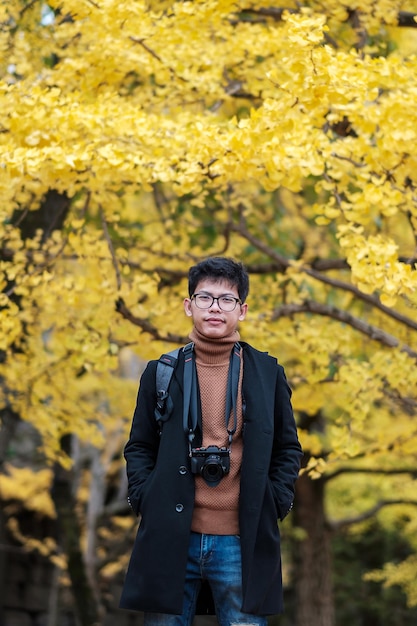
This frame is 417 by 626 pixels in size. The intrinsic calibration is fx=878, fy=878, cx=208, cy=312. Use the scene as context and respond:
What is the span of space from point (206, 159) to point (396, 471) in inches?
299

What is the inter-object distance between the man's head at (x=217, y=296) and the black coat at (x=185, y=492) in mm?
150

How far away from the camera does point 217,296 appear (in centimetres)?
309

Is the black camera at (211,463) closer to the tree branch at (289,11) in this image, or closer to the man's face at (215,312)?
the man's face at (215,312)

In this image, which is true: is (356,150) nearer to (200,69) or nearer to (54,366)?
(200,69)

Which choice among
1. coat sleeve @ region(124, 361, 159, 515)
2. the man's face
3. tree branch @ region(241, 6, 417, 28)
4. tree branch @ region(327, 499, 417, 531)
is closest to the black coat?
coat sleeve @ region(124, 361, 159, 515)

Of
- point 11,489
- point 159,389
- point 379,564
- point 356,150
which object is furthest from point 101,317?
Answer: point 379,564

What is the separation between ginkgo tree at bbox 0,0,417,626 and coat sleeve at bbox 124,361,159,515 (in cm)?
181

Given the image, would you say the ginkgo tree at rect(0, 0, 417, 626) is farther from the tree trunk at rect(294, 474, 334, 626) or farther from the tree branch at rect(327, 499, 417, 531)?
the tree branch at rect(327, 499, 417, 531)

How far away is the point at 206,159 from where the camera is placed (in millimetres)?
4887

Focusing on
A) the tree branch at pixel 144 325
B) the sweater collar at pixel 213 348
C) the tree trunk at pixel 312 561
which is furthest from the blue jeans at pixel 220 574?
the tree trunk at pixel 312 561

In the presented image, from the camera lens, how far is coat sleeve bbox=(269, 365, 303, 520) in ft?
9.83

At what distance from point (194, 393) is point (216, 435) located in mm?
160

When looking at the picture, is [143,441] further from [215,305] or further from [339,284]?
[339,284]

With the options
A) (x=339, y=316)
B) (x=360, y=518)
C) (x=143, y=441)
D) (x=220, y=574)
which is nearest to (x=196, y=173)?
(x=143, y=441)
